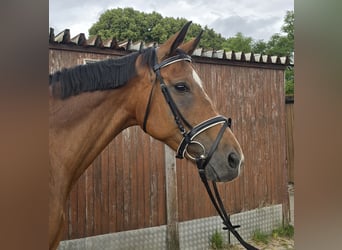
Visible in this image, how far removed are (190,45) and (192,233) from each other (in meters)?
0.69

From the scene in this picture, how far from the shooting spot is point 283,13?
41.4 inches

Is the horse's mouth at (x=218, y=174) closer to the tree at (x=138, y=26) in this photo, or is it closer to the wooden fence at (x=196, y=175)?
the wooden fence at (x=196, y=175)

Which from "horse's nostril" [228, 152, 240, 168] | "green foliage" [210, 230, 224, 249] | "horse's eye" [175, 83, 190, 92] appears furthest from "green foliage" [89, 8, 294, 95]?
"green foliage" [210, 230, 224, 249]

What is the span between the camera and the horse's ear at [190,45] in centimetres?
100

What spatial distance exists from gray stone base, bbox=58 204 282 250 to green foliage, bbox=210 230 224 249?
0.01 metres

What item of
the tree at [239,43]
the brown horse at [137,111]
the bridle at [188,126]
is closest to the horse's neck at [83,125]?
the brown horse at [137,111]

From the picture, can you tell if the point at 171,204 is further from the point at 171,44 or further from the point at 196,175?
the point at 171,44

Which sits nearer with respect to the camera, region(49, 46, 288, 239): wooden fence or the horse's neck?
the horse's neck

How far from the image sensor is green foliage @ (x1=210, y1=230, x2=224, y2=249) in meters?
1.12

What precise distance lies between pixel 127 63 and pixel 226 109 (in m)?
0.38

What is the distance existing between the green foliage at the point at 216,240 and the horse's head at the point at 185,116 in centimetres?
27

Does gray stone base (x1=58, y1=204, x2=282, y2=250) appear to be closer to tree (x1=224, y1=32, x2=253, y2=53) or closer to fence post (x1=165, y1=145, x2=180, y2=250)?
fence post (x1=165, y1=145, x2=180, y2=250)
